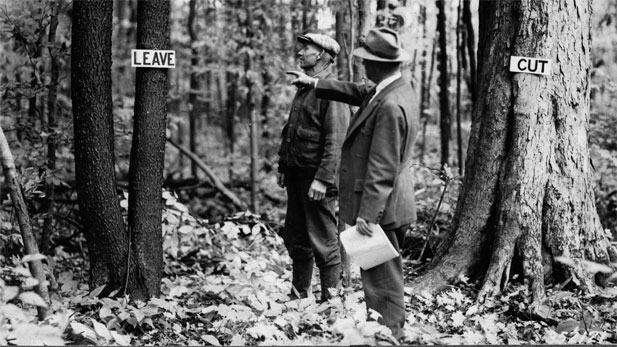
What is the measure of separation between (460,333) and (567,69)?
2.66m

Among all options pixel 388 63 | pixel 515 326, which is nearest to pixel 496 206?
pixel 515 326

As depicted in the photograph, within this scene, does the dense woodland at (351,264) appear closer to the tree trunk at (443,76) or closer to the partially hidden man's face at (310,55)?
the partially hidden man's face at (310,55)

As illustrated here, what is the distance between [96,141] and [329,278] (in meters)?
2.33

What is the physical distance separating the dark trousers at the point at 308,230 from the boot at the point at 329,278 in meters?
0.04

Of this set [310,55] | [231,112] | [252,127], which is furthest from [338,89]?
[231,112]

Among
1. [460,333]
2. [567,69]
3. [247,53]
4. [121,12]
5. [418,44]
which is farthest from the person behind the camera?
[121,12]

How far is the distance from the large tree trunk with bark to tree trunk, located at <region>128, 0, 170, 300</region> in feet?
8.24

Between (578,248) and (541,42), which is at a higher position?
(541,42)

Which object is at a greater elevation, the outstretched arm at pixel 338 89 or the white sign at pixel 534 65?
the white sign at pixel 534 65

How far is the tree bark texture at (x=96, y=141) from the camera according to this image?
5.59 m

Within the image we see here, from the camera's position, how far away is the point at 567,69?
6.10 meters

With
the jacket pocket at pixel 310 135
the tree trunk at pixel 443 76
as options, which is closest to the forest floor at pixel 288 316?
the jacket pocket at pixel 310 135

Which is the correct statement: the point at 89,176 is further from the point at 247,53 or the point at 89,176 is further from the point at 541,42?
the point at 247,53

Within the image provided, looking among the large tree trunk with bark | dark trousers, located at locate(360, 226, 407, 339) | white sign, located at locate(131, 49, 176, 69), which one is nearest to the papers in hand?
dark trousers, located at locate(360, 226, 407, 339)
